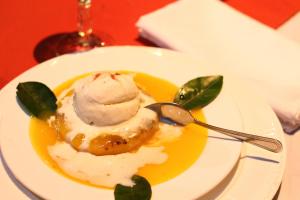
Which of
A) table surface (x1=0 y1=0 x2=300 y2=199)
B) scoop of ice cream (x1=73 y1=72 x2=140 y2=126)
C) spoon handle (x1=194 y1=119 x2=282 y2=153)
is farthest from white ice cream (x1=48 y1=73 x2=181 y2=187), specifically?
table surface (x1=0 y1=0 x2=300 y2=199)

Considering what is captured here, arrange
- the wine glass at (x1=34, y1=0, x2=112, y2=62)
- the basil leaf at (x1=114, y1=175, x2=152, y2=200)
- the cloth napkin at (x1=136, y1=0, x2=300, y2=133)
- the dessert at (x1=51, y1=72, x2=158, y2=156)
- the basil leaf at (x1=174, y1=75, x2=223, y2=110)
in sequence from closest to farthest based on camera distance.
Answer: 1. the basil leaf at (x1=114, y1=175, x2=152, y2=200)
2. the dessert at (x1=51, y1=72, x2=158, y2=156)
3. the basil leaf at (x1=174, y1=75, x2=223, y2=110)
4. the cloth napkin at (x1=136, y1=0, x2=300, y2=133)
5. the wine glass at (x1=34, y1=0, x2=112, y2=62)

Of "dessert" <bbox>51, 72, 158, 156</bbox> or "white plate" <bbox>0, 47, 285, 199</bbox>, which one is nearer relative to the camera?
"white plate" <bbox>0, 47, 285, 199</bbox>

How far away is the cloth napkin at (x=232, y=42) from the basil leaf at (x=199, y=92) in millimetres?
189

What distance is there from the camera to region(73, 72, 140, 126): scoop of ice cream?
99 cm

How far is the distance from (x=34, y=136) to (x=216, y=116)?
1.34 ft

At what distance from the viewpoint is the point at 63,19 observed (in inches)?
60.8

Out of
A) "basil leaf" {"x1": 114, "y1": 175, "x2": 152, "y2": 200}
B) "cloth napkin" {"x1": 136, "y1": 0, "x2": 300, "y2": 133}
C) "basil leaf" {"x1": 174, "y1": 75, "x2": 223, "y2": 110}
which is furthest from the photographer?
"cloth napkin" {"x1": 136, "y1": 0, "x2": 300, "y2": 133}

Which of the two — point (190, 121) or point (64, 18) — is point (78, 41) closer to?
point (64, 18)

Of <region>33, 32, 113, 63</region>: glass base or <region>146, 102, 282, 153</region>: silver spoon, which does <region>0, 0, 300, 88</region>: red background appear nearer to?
<region>33, 32, 113, 63</region>: glass base

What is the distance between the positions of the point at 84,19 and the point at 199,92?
549 mm

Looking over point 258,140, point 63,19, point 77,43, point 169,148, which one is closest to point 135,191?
point 169,148

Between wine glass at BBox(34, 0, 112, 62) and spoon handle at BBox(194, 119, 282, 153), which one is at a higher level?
wine glass at BBox(34, 0, 112, 62)

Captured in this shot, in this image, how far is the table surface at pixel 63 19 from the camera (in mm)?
1370

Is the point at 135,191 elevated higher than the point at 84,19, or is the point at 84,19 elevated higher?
the point at 84,19
